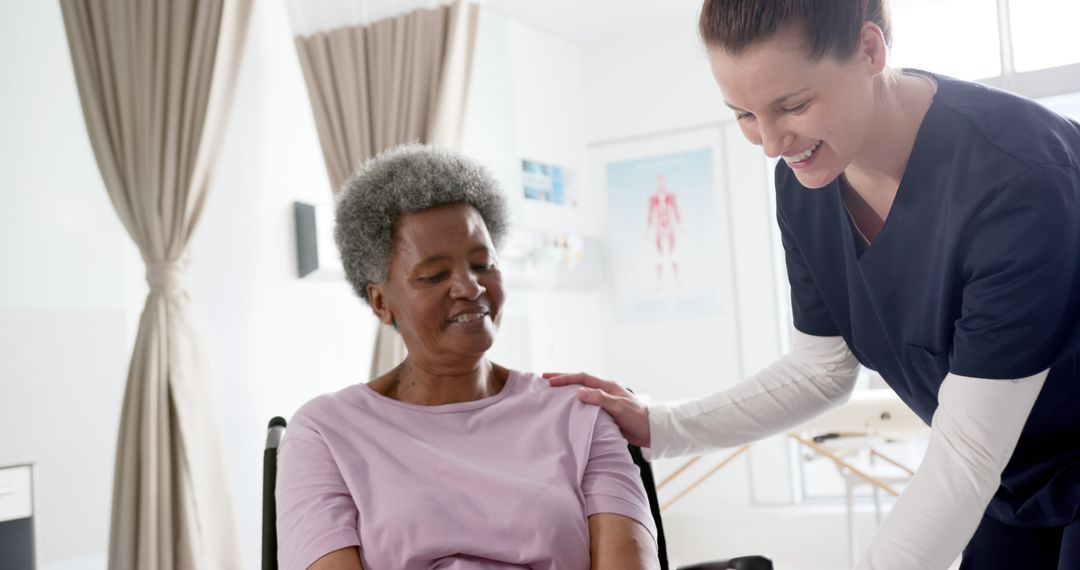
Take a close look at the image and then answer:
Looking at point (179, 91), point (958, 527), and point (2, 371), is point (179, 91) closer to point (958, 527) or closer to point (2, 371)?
point (2, 371)

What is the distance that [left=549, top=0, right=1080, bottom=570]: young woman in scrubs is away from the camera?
114 centimetres

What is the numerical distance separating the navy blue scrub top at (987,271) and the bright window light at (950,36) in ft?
14.0

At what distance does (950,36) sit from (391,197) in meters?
4.65

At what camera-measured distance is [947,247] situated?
4.03 ft

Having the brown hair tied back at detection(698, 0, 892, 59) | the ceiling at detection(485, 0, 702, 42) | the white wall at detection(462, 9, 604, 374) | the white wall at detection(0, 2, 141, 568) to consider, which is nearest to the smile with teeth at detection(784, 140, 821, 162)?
the brown hair tied back at detection(698, 0, 892, 59)

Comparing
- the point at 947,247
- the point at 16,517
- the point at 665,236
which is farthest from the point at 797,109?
the point at 665,236

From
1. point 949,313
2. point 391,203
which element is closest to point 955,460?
point 949,313

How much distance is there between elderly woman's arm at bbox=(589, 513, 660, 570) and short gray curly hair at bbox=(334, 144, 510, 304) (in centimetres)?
54

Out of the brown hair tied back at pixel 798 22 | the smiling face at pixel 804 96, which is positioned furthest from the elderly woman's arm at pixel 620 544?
the brown hair tied back at pixel 798 22

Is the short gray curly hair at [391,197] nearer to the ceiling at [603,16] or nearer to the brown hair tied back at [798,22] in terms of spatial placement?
the brown hair tied back at [798,22]

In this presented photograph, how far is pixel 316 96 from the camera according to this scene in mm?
3951

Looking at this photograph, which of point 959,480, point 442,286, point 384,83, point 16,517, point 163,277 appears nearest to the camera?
point 959,480

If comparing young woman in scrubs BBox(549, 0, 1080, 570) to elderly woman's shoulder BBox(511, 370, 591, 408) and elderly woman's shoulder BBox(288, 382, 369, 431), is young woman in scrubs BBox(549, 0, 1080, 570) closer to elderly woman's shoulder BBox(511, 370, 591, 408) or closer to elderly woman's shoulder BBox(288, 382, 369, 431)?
elderly woman's shoulder BBox(511, 370, 591, 408)

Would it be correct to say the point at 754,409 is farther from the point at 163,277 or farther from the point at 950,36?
the point at 950,36
